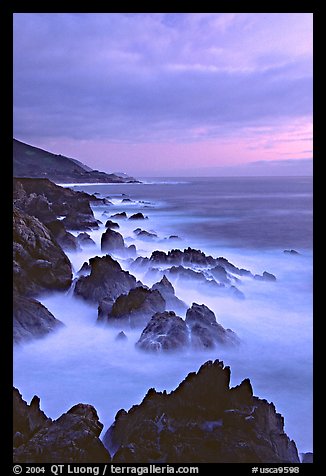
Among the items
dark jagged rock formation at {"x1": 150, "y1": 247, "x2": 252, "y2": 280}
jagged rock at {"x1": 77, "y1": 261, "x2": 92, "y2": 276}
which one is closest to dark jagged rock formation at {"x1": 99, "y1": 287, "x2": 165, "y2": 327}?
jagged rock at {"x1": 77, "y1": 261, "x2": 92, "y2": 276}

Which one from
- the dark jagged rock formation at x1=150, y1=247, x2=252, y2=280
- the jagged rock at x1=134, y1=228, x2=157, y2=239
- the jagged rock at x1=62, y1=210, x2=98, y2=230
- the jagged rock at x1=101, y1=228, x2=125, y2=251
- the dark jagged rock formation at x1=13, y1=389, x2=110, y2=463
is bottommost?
the dark jagged rock formation at x1=13, y1=389, x2=110, y2=463

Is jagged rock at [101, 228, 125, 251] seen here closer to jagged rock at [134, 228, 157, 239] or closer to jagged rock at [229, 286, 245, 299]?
jagged rock at [134, 228, 157, 239]

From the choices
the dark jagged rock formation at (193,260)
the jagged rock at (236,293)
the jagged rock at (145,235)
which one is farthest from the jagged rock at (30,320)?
the jagged rock at (145,235)

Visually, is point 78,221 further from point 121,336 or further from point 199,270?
point 121,336

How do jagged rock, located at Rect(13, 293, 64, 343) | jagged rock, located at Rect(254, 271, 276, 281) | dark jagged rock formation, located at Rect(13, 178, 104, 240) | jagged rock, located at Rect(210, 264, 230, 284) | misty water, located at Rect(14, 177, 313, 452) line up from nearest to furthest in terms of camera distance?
1. misty water, located at Rect(14, 177, 313, 452)
2. jagged rock, located at Rect(13, 293, 64, 343)
3. jagged rock, located at Rect(210, 264, 230, 284)
4. jagged rock, located at Rect(254, 271, 276, 281)
5. dark jagged rock formation, located at Rect(13, 178, 104, 240)

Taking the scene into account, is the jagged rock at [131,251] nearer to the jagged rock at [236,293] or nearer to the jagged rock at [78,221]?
the jagged rock at [236,293]

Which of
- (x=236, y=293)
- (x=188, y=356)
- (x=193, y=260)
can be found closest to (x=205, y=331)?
(x=188, y=356)
